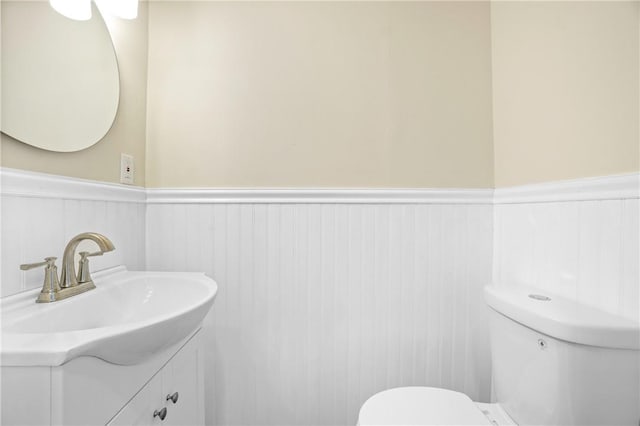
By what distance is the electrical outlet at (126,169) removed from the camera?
979 mm

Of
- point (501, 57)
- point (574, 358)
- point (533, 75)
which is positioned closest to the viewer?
point (574, 358)

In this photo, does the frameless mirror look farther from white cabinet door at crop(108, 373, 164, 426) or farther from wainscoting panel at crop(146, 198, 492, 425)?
white cabinet door at crop(108, 373, 164, 426)

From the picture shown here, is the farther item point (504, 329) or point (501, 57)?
point (501, 57)

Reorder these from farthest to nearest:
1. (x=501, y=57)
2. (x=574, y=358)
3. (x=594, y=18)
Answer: (x=501, y=57), (x=594, y=18), (x=574, y=358)

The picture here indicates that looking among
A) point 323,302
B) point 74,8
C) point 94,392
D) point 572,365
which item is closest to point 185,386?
point 94,392

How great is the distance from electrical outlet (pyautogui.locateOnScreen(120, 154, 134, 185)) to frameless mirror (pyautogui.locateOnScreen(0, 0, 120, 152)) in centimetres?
11

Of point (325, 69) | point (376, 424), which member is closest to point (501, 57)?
point (325, 69)

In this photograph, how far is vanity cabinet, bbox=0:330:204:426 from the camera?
1.33ft

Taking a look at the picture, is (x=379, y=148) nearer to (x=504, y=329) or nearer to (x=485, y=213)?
(x=485, y=213)

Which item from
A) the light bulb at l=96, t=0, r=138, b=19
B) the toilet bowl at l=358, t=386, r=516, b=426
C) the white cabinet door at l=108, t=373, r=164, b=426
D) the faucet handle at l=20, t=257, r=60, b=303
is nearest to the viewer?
the white cabinet door at l=108, t=373, r=164, b=426

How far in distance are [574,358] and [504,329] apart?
0.65 ft

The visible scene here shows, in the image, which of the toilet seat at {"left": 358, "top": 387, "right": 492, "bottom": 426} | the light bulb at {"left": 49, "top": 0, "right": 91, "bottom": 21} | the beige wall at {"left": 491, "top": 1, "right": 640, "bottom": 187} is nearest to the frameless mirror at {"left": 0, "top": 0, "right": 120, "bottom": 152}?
the light bulb at {"left": 49, "top": 0, "right": 91, "bottom": 21}

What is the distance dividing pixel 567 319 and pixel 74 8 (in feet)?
5.14

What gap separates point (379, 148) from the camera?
1.11 metres
